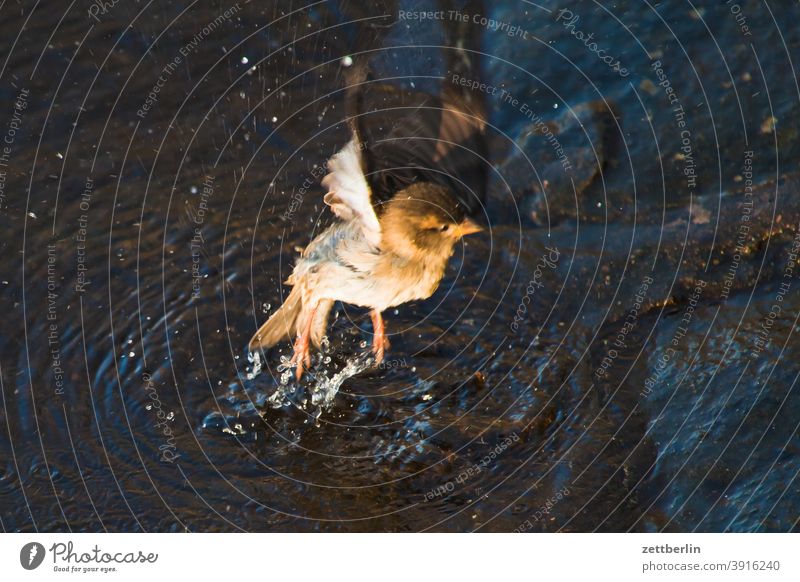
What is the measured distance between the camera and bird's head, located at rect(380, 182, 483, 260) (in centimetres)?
301

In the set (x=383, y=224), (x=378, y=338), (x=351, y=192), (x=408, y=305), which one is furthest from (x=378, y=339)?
(x=351, y=192)

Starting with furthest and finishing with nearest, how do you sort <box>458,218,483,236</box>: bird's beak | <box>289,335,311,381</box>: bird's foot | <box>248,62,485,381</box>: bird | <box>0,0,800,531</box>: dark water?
<box>289,335,311,381</box>: bird's foot → <box>458,218,483,236</box>: bird's beak → <box>248,62,485,381</box>: bird → <box>0,0,800,531</box>: dark water

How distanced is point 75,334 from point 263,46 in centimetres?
139

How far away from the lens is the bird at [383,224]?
298 centimetres

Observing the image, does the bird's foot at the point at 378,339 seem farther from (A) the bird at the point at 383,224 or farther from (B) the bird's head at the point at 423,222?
(B) the bird's head at the point at 423,222

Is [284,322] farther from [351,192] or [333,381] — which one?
[351,192]

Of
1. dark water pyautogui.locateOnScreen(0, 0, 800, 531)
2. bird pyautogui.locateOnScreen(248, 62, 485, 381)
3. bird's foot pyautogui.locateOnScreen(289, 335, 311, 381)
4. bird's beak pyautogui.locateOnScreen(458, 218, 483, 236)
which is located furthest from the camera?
bird's foot pyautogui.locateOnScreen(289, 335, 311, 381)

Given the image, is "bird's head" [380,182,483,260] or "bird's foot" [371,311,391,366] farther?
"bird's foot" [371,311,391,366]

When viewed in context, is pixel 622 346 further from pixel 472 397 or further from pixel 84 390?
pixel 84 390

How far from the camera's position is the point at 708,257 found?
3.18 m

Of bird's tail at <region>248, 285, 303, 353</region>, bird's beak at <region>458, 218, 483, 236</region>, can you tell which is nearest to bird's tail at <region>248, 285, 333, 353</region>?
bird's tail at <region>248, 285, 303, 353</region>

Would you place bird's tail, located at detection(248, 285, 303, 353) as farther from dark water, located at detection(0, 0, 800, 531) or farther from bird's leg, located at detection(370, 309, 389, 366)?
bird's leg, located at detection(370, 309, 389, 366)

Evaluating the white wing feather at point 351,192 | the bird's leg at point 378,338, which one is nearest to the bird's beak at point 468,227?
the white wing feather at point 351,192

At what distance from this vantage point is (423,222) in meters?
3.06
